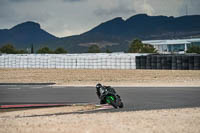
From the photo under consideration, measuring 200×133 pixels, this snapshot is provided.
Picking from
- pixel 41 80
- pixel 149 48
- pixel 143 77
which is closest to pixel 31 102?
pixel 41 80

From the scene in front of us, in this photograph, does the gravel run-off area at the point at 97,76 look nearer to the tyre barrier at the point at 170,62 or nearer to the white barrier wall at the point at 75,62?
the tyre barrier at the point at 170,62

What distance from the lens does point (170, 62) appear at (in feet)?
104

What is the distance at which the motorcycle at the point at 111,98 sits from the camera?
13.4 m

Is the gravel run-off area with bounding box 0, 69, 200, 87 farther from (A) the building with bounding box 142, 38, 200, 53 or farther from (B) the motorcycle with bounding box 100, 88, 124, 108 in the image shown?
(A) the building with bounding box 142, 38, 200, 53

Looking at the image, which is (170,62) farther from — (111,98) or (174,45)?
(174,45)

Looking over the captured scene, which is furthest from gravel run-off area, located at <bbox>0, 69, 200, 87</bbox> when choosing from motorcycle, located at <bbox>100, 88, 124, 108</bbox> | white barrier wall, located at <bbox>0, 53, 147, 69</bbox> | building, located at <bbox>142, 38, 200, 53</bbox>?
building, located at <bbox>142, 38, 200, 53</bbox>

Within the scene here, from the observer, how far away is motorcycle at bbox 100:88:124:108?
13.4m

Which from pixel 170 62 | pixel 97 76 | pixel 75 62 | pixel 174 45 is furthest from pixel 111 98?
pixel 174 45

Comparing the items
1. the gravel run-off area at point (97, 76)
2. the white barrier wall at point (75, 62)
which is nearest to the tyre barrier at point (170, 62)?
the gravel run-off area at point (97, 76)

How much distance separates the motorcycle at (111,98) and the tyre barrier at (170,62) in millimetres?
17690

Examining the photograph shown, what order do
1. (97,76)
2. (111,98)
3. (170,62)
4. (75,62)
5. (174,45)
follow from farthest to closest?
1. (174,45)
2. (75,62)
3. (170,62)
4. (97,76)
5. (111,98)

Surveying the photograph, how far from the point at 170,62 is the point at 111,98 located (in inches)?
740

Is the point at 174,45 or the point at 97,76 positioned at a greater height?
the point at 174,45

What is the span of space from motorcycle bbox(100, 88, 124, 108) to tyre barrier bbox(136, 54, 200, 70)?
17690 millimetres
